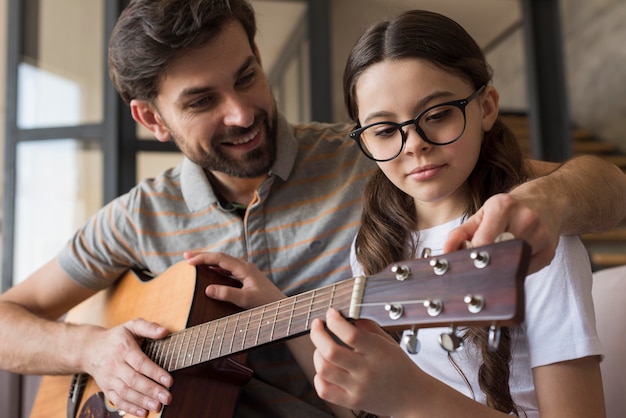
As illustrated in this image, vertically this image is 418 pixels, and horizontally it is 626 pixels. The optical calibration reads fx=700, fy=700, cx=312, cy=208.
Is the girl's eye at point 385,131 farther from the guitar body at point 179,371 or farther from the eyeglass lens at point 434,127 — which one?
the guitar body at point 179,371

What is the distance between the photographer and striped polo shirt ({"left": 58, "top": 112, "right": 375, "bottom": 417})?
60.0 inches

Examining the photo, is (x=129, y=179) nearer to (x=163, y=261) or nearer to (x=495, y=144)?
(x=163, y=261)

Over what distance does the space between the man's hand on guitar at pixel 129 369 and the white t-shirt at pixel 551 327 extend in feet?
1.78

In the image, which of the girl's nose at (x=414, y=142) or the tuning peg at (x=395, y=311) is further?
the girl's nose at (x=414, y=142)

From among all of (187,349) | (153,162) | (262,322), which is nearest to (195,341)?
(187,349)

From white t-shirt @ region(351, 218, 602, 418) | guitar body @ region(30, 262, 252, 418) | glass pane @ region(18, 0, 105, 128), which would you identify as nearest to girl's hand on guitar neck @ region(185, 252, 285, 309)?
guitar body @ region(30, 262, 252, 418)

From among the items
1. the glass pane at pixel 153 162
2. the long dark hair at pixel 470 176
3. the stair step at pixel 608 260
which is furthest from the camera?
the stair step at pixel 608 260

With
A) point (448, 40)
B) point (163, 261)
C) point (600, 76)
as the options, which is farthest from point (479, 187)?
point (600, 76)

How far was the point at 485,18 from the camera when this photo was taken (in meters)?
5.61

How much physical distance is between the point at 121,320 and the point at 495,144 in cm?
93

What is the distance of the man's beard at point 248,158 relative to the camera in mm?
1592

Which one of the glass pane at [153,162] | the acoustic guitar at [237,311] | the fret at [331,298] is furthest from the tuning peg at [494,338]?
the glass pane at [153,162]

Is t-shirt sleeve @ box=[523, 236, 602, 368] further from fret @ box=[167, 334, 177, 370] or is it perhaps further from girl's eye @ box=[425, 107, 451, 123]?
fret @ box=[167, 334, 177, 370]

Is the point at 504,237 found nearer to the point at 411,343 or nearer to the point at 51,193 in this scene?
the point at 411,343
